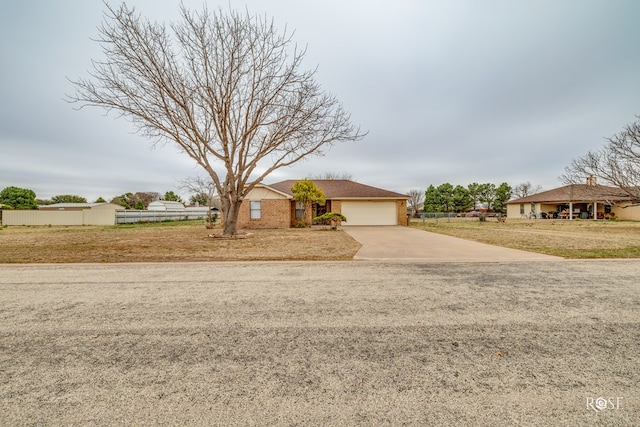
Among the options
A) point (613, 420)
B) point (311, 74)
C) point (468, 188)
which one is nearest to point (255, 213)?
point (311, 74)

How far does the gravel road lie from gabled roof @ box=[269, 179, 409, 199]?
63.1ft

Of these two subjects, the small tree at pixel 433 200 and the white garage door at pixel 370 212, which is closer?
the white garage door at pixel 370 212

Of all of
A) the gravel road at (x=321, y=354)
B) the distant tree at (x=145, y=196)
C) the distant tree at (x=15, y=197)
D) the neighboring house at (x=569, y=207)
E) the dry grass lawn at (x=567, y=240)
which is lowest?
the gravel road at (x=321, y=354)

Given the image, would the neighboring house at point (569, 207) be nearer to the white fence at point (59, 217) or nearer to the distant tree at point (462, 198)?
the distant tree at point (462, 198)

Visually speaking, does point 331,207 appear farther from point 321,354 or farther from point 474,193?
point 474,193

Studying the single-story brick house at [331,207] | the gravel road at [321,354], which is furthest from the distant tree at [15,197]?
the gravel road at [321,354]

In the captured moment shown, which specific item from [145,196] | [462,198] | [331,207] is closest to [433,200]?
[462,198]

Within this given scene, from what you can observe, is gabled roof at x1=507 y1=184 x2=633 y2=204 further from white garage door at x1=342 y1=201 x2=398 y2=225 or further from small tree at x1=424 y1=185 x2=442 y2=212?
white garage door at x1=342 y1=201 x2=398 y2=225

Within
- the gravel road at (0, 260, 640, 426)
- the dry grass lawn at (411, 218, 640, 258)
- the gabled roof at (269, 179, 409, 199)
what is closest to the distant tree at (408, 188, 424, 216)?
the gabled roof at (269, 179, 409, 199)

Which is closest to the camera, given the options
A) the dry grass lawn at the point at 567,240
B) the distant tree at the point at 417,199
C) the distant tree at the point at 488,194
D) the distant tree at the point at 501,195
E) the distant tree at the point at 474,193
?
the dry grass lawn at the point at 567,240

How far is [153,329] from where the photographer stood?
10.6 ft

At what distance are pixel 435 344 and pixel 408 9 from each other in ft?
40.7

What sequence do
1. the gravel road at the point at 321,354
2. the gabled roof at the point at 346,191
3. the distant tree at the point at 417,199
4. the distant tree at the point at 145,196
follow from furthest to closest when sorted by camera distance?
the distant tree at the point at 145,196 < the distant tree at the point at 417,199 < the gabled roof at the point at 346,191 < the gravel road at the point at 321,354

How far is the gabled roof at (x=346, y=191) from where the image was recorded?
79.5 ft
